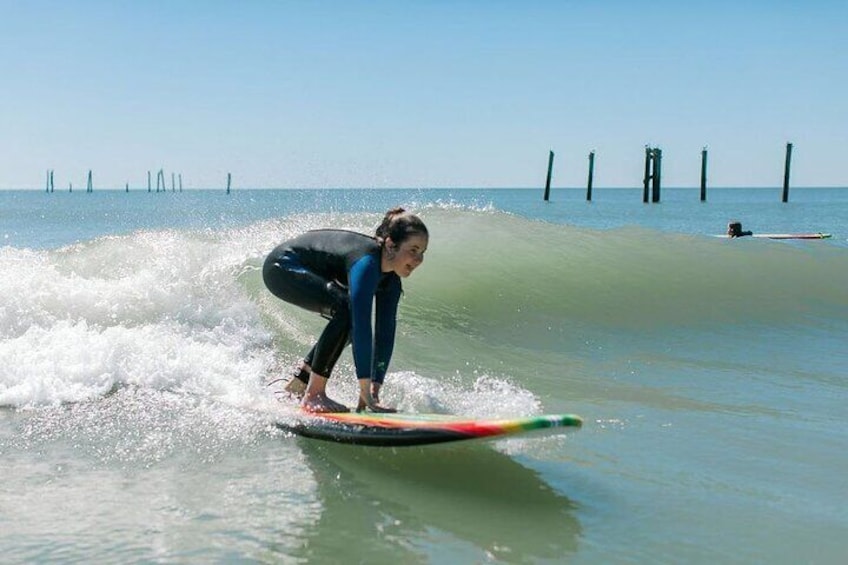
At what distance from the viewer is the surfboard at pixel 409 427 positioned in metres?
4.12

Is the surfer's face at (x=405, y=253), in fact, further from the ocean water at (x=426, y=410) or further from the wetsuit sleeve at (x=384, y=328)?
the ocean water at (x=426, y=410)

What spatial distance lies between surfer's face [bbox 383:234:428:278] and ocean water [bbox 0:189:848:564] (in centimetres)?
92

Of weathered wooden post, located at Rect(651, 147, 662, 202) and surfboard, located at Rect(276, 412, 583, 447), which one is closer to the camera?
surfboard, located at Rect(276, 412, 583, 447)

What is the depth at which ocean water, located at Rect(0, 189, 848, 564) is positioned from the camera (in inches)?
143

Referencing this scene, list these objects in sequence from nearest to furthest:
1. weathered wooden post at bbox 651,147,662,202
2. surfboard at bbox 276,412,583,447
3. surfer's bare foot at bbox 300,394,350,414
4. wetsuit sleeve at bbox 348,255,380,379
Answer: surfboard at bbox 276,412,583,447 → wetsuit sleeve at bbox 348,255,380,379 → surfer's bare foot at bbox 300,394,350,414 → weathered wooden post at bbox 651,147,662,202

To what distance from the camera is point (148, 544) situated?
11.4 ft

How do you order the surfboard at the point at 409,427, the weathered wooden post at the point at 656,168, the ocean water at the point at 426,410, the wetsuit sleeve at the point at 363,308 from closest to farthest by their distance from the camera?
1. the ocean water at the point at 426,410
2. the surfboard at the point at 409,427
3. the wetsuit sleeve at the point at 363,308
4. the weathered wooden post at the point at 656,168

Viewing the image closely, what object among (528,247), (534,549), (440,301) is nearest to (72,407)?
(534,549)

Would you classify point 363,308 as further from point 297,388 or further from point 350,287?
point 297,388

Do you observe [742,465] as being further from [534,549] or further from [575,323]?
[575,323]

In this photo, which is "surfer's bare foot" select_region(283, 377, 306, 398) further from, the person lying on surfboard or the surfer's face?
the surfer's face

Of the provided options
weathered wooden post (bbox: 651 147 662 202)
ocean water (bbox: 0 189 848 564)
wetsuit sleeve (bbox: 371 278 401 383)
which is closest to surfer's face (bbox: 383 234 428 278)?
wetsuit sleeve (bbox: 371 278 401 383)

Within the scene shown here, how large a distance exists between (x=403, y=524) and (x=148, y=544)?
100cm

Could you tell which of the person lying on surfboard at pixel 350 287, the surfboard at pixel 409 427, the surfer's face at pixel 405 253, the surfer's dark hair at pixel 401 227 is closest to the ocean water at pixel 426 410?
the surfboard at pixel 409 427
